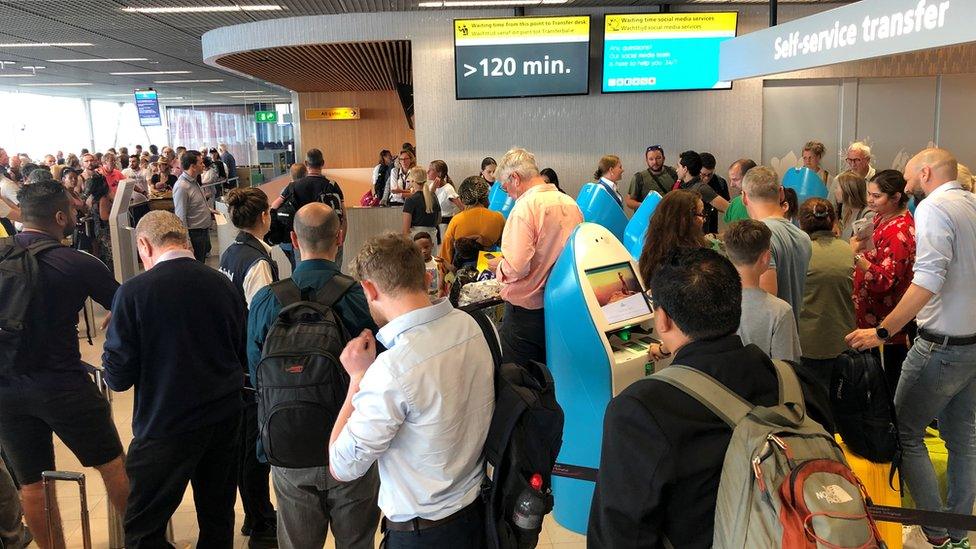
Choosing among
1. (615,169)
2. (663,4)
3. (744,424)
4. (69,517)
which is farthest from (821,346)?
(663,4)

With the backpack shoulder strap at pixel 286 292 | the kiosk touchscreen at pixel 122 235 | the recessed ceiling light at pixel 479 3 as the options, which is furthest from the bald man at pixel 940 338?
the kiosk touchscreen at pixel 122 235

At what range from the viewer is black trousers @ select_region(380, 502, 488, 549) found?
1870 millimetres

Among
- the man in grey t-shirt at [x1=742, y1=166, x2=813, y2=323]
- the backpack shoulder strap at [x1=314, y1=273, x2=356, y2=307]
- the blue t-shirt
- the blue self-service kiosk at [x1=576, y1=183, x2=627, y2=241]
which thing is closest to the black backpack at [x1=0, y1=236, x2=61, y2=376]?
the blue t-shirt

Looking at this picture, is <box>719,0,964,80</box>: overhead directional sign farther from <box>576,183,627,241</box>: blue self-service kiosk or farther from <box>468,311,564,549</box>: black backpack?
<box>468,311,564,549</box>: black backpack

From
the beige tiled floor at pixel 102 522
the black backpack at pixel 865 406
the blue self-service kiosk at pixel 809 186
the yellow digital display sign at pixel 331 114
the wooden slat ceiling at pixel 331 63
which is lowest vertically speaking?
the beige tiled floor at pixel 102 522

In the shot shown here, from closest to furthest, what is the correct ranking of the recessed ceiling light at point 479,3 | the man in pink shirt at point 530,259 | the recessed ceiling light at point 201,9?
1. the man in pink shirt at point 530,259
2. the recessed ceiling light at point 479,3
3. the recessed ceiling light at point 201,9

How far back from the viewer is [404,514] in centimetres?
186

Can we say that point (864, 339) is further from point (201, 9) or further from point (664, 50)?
A: point (201, 9)

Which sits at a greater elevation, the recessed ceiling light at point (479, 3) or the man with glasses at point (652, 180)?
the recessed ceiling light at point (479, 3)

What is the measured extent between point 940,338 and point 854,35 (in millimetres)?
1641

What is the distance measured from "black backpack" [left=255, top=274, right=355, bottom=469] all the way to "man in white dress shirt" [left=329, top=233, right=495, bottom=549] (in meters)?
0.31

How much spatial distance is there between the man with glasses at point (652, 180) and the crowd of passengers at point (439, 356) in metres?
2.90

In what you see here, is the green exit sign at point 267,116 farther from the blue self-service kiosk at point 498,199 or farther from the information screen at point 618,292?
the information screen at point 618,292

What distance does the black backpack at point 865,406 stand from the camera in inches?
90.0
